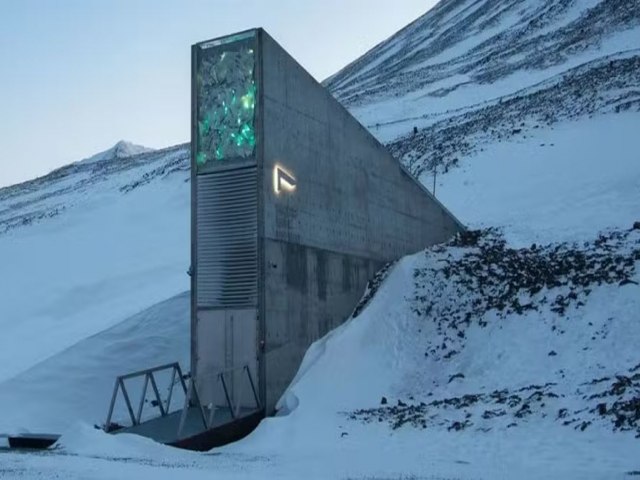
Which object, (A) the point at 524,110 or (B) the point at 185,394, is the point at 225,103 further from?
(A) the point at 524,110

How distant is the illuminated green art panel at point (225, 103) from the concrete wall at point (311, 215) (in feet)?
1.02

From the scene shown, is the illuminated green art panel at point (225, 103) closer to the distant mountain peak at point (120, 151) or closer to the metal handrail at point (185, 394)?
the metal handrail at point (185, 394)

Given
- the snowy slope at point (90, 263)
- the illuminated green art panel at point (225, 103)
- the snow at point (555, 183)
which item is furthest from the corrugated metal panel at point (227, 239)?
the snow at point (555, 183)

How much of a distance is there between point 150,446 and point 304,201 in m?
6.19

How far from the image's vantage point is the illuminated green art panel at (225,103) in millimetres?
13312

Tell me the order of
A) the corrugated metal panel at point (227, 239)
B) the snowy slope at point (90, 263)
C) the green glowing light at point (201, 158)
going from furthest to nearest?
the snowy slope at point (90, 263) < the green glowing light at point (201, 158) < the corrugated metal panel at point (227, 239)

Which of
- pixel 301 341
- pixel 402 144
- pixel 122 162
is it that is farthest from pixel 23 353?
pixel 122 162

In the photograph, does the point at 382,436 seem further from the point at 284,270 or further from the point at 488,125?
the point at 488,125

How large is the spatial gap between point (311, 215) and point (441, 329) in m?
3.53

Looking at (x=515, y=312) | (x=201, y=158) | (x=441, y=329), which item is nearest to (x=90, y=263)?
(x=201, y=158)

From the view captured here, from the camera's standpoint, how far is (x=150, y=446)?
944 centimetres

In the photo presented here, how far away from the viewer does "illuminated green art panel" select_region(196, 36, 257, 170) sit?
13312 millimetres

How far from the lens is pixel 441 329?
1466cm

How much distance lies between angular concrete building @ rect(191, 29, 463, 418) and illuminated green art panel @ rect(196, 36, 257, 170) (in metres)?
0.02
